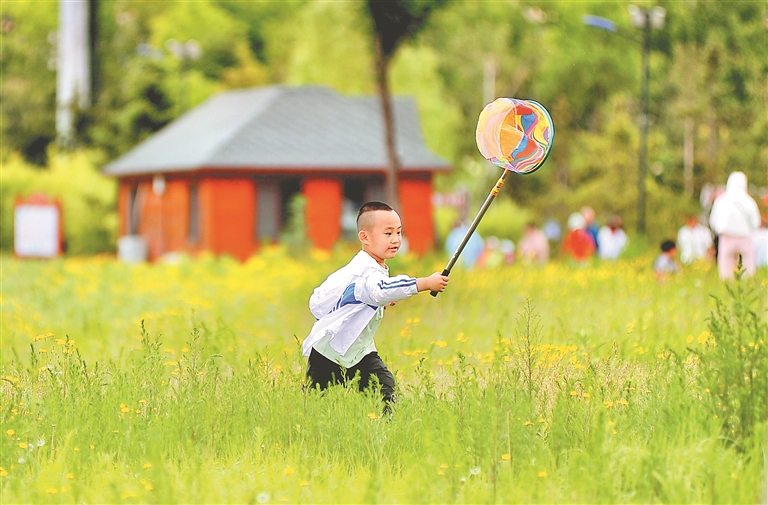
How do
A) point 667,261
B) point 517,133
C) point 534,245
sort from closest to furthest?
1. point 517,133
2. point 667,261
3. point 534,245

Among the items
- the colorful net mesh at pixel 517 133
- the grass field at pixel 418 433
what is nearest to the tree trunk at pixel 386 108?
the grass field at pixel 418 433

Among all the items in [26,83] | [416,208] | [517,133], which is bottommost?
[416,208]

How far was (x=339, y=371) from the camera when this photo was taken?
7926mm

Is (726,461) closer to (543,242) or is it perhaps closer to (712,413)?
(712,413)

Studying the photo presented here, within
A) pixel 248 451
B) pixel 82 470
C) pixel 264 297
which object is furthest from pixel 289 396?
pixel 264 297

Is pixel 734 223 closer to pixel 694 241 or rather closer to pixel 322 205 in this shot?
pixel 694 241

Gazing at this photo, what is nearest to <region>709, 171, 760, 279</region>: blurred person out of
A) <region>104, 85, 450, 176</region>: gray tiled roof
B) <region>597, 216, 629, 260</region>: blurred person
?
<region>597, 216, 629, 260</region>: blurred person

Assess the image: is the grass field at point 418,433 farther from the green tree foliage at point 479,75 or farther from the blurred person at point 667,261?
the green tree foliage at point 479,75

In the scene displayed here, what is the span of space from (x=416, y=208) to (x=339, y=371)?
29788mm

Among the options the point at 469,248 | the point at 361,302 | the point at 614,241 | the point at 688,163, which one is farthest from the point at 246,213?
the point at 361,302

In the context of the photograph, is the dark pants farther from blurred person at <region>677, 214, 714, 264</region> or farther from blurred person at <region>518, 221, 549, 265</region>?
blurred person at <region>518, 221, 549, 265</region>

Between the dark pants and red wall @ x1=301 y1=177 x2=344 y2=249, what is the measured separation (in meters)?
28.6

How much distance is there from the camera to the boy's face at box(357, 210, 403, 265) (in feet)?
23.5

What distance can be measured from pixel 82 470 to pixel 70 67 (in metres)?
41.8
